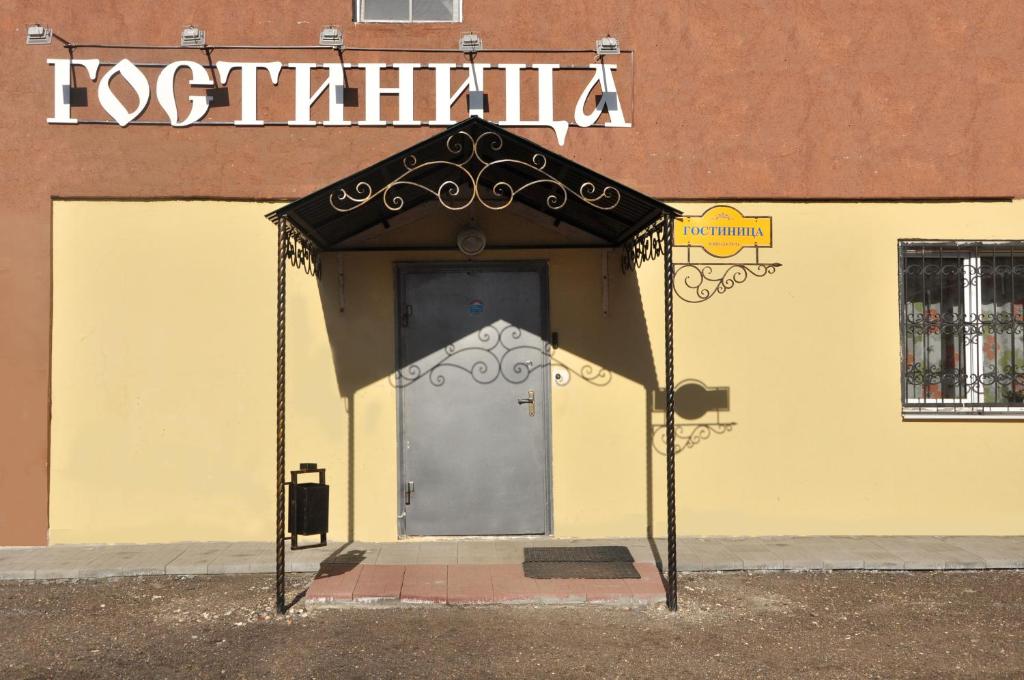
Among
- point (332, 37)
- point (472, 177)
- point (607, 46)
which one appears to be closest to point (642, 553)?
point (472, 177)

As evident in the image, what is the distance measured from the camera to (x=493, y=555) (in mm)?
7055

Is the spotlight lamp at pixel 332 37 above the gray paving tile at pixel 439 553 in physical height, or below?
above

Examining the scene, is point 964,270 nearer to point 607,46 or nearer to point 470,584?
point 607,46

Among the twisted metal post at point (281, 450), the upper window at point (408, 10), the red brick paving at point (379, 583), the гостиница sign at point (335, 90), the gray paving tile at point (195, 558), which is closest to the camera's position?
the twisted metal post at point (281, 450)

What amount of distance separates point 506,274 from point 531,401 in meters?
1.08

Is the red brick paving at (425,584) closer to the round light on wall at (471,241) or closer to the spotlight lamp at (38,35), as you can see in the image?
the round light on wall at (471,241)

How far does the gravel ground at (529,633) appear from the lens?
4.93 metres

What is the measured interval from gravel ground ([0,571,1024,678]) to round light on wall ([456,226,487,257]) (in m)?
2.86

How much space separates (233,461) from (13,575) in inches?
68.1

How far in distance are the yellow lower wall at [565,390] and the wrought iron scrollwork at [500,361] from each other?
0.10 meters

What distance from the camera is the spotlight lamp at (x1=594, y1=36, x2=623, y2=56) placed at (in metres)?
7.60

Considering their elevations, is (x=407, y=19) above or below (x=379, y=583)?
above

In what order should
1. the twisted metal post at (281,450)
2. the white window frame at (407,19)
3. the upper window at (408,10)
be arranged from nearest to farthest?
the twisted metal post at (281,450), the white window frame at (407,19), the upper window at (408,10)

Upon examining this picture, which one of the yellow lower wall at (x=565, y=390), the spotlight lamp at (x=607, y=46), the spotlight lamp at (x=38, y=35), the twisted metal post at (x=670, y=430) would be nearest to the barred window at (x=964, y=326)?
the yellow lower wall at (x=565, y=390)
